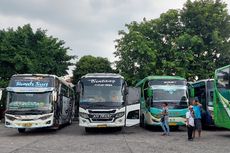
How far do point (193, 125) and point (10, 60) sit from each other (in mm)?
27526

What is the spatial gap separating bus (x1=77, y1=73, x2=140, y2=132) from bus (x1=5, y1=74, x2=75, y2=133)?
156cm

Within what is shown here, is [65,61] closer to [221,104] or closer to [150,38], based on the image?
[150,38]

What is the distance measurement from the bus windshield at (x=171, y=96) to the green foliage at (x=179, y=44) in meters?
15.3

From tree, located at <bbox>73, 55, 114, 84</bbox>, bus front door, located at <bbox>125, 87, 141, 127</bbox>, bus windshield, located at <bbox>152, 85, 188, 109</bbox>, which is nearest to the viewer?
bus front door, located at <bbox>125, 87, 141, 127</bbox>

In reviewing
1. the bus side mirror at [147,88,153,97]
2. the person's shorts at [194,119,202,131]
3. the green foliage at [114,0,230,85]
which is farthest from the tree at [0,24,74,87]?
the person's shorts at [194,119,202,131]

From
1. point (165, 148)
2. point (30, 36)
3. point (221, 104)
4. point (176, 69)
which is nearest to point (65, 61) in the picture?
point (30, 36)

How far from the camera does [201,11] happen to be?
1699 inches

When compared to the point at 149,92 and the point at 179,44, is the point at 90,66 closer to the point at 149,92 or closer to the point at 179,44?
the point at 179,44

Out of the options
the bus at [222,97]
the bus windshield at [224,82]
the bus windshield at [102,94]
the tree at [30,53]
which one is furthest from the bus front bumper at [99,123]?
the tree at [30,53]

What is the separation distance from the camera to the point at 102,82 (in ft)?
75.4

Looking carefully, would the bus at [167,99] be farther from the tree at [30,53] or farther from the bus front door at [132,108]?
the tree at [30,53]

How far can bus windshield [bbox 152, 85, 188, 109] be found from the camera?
2509 centimetres

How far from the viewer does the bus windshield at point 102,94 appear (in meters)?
22.5

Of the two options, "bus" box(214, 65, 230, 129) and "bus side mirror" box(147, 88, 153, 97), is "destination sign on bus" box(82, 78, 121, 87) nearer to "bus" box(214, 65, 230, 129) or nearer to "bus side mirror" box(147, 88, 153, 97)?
"bus side mirror" box(147, 88, 153, 97)
